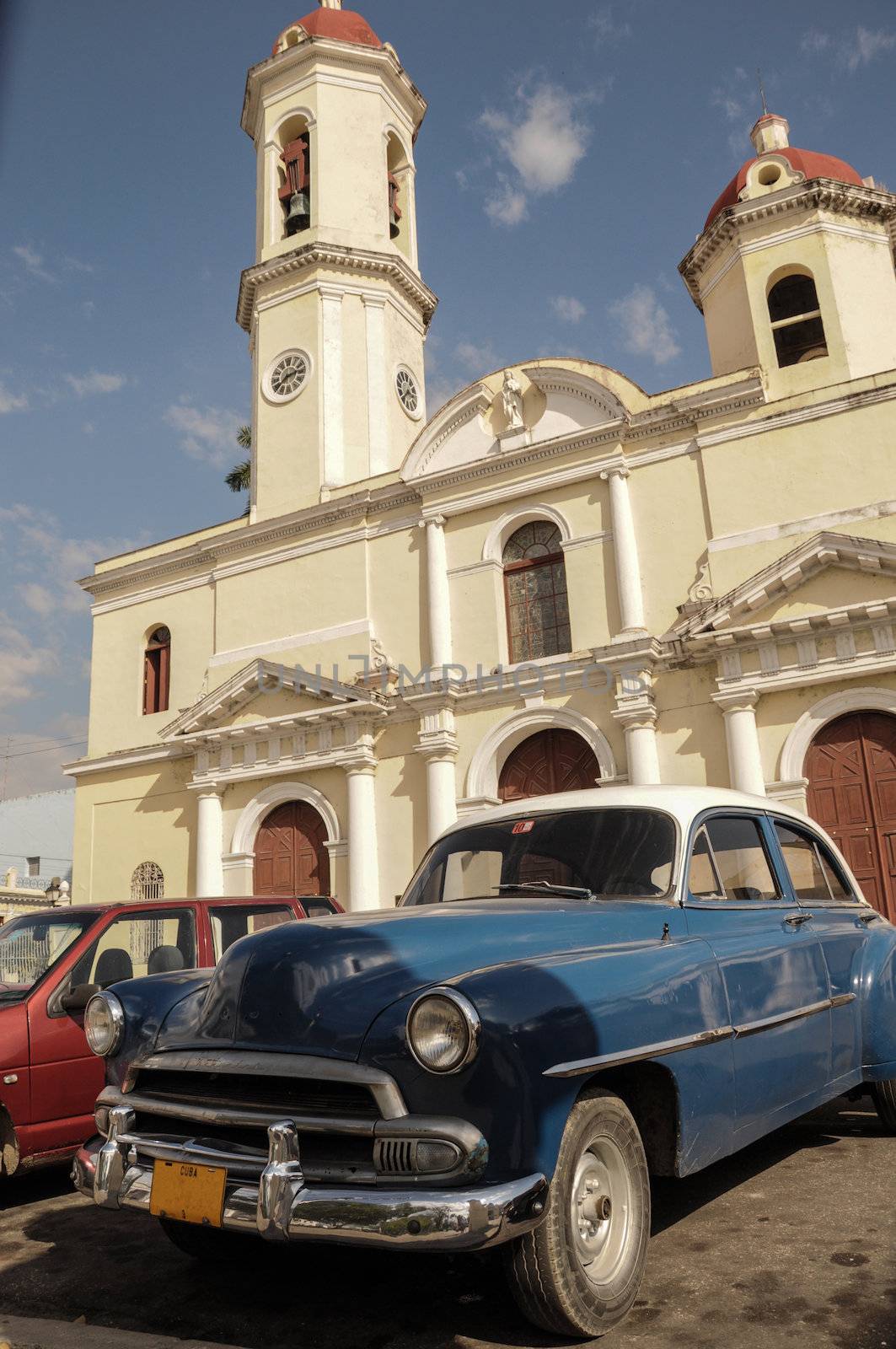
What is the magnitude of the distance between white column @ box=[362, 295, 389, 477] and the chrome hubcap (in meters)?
15.7

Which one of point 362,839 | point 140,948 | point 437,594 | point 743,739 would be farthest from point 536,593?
point 140,948

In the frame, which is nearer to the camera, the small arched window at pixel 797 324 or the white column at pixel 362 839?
the white column at pixel 362 839

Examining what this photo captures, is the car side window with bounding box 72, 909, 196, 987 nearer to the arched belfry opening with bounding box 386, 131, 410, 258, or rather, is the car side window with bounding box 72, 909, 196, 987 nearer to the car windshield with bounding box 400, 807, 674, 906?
the car windshield with bounding box 400, 807, 674, 906

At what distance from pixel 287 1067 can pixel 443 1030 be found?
0.51m

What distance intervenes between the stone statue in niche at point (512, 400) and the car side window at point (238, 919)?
35.3 ft

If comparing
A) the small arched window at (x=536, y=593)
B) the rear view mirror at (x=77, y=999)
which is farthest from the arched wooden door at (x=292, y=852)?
the rear view mirror at (x=77, y=999)

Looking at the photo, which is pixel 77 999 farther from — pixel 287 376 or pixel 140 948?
pixel 287 376

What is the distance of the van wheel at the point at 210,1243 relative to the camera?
3754 mm

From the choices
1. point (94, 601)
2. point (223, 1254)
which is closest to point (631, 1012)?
point (223, 1254)

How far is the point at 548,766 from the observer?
14500 mm

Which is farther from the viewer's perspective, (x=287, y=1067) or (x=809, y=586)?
(x=809, y=586)

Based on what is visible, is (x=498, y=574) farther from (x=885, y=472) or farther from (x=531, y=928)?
(x=531, y=928)

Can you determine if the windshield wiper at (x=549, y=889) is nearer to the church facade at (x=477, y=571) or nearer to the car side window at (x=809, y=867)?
the car side window at (x=809, y=867)

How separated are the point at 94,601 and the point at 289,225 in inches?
336
